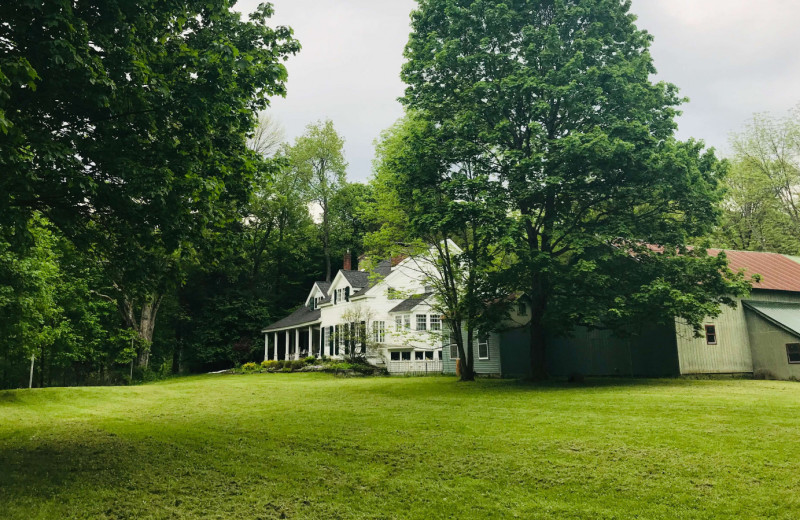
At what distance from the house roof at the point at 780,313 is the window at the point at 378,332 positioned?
20.5 meters

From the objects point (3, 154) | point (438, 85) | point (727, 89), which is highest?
point (727, 89)

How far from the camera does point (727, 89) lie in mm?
28219

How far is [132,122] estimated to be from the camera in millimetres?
9281

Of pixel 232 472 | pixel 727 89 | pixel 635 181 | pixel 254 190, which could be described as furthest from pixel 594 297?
pixel 727 89

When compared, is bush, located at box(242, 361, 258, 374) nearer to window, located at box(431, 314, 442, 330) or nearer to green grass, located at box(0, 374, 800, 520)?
window, located at box(431, 314, 442, 330)

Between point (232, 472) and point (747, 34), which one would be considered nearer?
point (232, 472)

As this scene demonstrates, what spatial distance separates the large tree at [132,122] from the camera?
7930 mm

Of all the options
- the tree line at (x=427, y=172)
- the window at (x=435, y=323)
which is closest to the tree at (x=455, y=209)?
the tree line at (x=427, y=172)

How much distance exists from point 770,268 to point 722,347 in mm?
6754

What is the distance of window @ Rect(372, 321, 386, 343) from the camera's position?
36.3m

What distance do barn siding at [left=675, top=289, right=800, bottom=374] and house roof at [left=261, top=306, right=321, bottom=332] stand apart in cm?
2694

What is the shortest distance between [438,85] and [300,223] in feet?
121

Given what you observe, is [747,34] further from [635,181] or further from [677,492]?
[677,492]

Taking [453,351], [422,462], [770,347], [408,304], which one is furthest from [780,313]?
[422,462]
